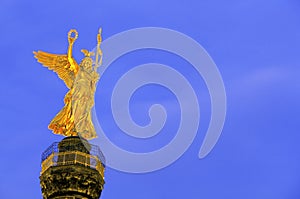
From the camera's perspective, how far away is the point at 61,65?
60.1 m

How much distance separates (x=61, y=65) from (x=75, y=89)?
118 inches

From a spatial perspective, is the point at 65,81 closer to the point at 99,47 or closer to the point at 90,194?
the point at 99,47

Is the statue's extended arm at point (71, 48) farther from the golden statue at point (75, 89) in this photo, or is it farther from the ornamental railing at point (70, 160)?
the ornamental railing at point (70, 160)

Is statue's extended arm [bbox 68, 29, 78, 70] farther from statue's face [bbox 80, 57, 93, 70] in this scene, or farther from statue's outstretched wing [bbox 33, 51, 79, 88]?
statue's face [bbox 80, 57, 93, 70]

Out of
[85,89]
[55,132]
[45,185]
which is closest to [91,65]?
[85,89]

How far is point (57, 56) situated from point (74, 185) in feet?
41.6

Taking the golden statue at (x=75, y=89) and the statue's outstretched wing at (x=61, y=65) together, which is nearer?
the golden statue at (x=75, y=89)

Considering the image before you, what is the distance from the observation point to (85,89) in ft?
192

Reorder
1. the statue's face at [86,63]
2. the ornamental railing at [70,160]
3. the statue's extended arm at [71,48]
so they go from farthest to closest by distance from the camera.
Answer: the statue's extended arm at [71,48] → the statue's face at [86,63] → the ornamental railing at [70,160]

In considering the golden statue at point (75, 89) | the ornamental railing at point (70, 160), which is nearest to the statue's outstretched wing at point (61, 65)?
the golden statue at point (75, 89)

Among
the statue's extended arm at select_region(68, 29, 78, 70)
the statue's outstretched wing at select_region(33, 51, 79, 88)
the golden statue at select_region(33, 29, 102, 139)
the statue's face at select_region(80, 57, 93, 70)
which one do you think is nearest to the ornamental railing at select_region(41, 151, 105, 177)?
the golden statue at select_region(33, 29, 102, 139)

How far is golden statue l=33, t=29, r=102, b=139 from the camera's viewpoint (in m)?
57.2

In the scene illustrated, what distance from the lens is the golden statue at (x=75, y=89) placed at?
188 ft

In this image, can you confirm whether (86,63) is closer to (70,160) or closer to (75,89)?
(75,89)
